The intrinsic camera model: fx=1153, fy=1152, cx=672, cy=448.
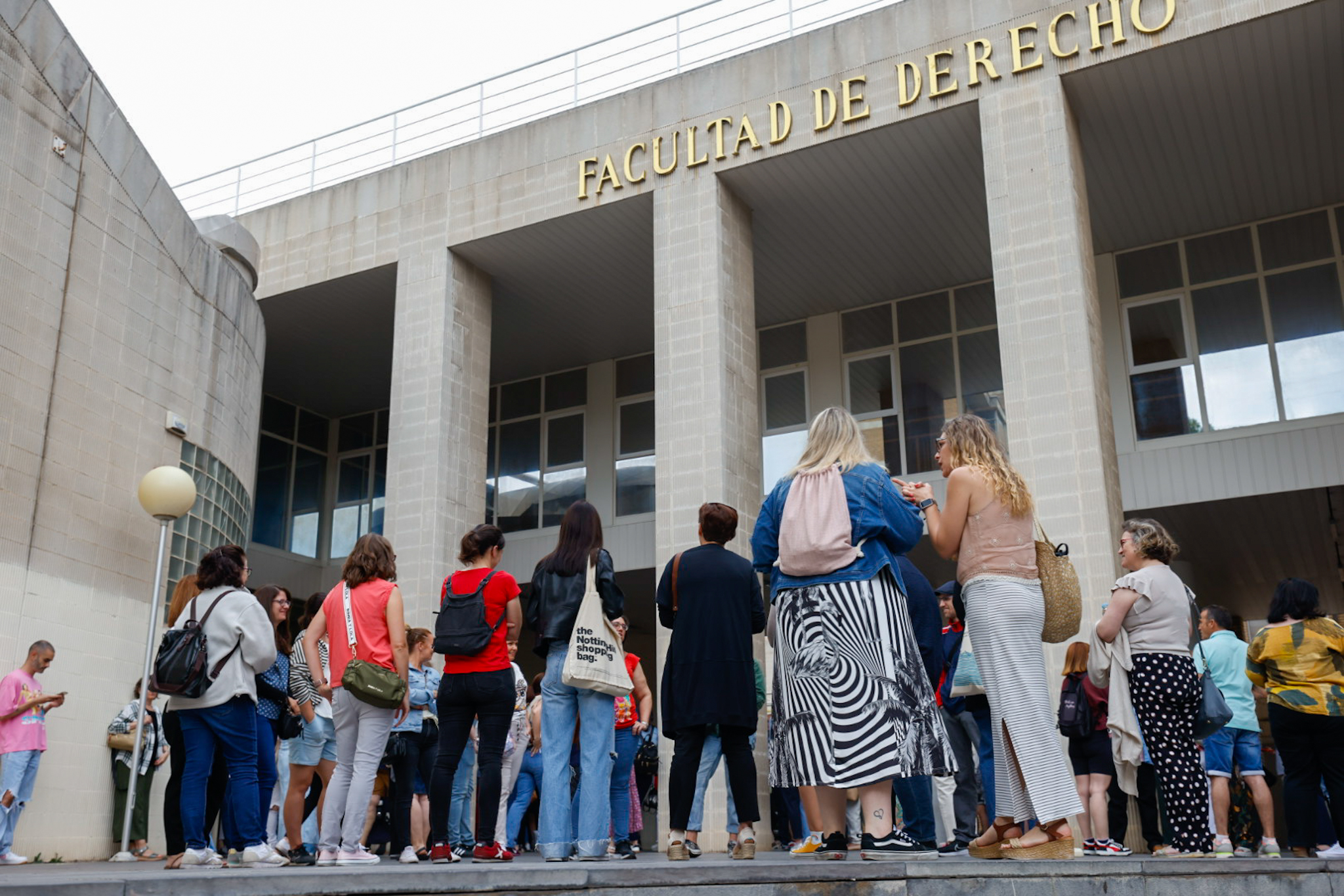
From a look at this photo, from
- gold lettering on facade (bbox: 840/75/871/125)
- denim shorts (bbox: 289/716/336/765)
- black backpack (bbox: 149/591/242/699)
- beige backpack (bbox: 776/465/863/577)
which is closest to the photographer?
beige backpack (bbox: 776/465/863/577)

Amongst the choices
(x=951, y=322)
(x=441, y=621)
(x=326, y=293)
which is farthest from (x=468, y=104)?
(x=441, y=621)

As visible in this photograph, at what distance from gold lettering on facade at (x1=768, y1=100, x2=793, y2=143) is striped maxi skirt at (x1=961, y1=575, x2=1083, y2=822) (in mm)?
10184

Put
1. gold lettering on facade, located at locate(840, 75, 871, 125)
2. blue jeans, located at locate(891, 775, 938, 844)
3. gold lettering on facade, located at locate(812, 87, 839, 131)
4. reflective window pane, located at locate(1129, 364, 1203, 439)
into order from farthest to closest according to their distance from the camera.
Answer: reflective window pane, located at locate(1129, 364, 1203, 439)
gold lettering on facade, located at locate(812, 87, 839, 131)
gold lettering on facade, located at locate(840, 75, 871, 125)
blue jeans, located at locate(891, 775, 938, 844)

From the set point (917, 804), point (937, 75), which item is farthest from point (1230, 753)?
point (937, 75)

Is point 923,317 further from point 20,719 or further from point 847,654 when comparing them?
point 847,654

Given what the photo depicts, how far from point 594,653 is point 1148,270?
43.9 feet

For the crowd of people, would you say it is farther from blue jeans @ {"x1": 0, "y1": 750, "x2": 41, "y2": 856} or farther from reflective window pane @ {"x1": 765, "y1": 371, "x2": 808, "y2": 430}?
reflective window pane @ {"x1": 765, "y1": 371, "x2": 808, "y2": 430}

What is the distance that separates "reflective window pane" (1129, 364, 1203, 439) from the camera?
15.6 meters

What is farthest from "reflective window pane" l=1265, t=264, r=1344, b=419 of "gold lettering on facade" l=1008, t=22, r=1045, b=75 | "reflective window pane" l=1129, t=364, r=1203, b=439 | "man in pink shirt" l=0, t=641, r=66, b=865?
"man in pink shirt" l=0, t=641, r=66, b=865

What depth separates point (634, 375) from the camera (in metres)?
20.2

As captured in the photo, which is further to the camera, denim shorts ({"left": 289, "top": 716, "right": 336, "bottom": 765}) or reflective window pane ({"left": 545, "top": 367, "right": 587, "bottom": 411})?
reflective window pane ({"left": 545, "top": 367, "right": 587, "bottom": 411})

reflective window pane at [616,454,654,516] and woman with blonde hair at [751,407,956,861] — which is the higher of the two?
reflective window pane at [616,454,654,516]

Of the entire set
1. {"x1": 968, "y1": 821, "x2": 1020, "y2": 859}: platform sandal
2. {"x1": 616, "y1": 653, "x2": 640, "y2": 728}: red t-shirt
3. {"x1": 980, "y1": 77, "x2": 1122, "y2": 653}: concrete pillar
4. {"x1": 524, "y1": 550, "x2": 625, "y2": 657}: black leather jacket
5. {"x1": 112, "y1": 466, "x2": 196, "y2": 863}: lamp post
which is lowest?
{"x1": 968, "y1": 821, "x2": 1020, "y2": 859}: platform sandal

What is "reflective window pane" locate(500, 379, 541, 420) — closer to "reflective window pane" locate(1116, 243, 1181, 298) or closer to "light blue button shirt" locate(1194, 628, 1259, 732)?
"reflective window pane" locate(1116, 243, 1181, 298)
